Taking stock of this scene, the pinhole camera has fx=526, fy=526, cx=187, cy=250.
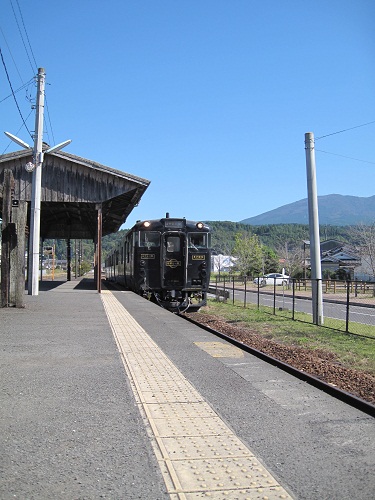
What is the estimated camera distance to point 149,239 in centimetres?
1934

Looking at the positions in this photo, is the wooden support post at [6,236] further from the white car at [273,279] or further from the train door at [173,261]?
the white car at [273,279]

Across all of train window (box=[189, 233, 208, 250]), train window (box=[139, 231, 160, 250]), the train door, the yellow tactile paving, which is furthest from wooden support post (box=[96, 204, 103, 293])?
the yellow tactile paving

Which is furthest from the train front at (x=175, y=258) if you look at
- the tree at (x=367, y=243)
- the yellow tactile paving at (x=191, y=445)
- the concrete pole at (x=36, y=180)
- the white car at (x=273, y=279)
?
the tree at (x=367, y=243)

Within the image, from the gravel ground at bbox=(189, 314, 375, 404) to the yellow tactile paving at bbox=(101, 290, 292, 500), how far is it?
88.8 inches

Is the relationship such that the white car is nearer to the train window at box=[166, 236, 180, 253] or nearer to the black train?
the black train

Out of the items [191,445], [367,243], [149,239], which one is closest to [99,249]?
[149,239]

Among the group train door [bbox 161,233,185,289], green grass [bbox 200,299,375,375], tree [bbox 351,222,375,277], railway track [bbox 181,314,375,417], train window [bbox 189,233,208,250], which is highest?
tree [bbox 351,222,375,277]

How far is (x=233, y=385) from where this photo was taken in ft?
21.1

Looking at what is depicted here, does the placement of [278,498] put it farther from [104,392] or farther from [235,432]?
[104,392]

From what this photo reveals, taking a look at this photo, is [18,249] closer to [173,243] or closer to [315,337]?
[173,243]

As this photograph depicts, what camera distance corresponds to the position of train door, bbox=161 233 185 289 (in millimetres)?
19266

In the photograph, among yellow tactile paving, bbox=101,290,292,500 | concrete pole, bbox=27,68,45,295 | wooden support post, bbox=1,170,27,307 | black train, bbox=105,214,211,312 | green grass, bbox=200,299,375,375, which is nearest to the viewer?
yellow tactile paving, bbox=101,290,292,500

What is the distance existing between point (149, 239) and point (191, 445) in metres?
15.3

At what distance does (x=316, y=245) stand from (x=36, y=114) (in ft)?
36.6
